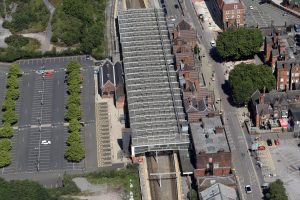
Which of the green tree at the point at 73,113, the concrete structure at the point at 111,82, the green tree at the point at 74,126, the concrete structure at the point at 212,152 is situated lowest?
the concrete structure at the point at 212,152

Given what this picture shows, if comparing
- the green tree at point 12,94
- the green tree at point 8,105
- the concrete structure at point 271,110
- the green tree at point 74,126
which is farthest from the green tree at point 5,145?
the concrete structure at point 271,110

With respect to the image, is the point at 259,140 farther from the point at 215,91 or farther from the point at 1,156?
the point at 1,156

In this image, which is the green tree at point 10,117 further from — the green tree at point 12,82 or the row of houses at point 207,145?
the row of houses at point 207,145

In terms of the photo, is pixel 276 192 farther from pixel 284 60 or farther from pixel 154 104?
pixel 284 60

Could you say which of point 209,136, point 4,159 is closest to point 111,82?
point 4,159

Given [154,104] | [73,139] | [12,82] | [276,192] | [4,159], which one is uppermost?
[12,82]

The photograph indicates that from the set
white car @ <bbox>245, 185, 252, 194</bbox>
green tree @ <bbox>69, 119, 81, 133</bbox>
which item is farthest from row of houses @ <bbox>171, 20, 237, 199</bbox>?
green tree @ <bbox>69, 119, 81, 133</bbox>

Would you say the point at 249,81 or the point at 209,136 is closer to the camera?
the point at 209,136
